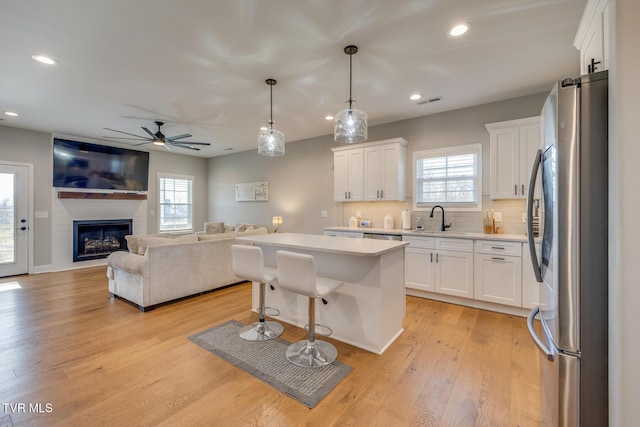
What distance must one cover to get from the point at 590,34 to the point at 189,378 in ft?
11.4

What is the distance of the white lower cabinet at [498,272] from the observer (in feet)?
11.0

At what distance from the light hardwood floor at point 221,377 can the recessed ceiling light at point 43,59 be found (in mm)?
2762

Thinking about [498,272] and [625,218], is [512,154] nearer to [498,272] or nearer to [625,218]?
[498,272]

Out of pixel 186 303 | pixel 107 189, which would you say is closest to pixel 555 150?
pixel 186 303

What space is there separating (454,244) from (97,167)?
7.23 meters

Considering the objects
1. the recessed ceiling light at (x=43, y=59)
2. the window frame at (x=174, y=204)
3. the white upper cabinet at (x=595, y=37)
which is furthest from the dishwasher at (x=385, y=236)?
the window frame at (x=174, y=204)

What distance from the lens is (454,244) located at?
374 cm

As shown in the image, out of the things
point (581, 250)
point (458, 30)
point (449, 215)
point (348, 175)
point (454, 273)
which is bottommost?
point (454, 273)

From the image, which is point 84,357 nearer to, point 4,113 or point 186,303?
point 186,303

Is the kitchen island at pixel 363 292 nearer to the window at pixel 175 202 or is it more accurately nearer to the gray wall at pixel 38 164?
the gray wall at pixel 38 164

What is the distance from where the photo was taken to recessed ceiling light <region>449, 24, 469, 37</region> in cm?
233

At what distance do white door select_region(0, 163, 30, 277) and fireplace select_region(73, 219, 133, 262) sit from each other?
2.47 ft

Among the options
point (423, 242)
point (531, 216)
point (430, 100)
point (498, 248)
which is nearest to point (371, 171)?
point (430, 100)

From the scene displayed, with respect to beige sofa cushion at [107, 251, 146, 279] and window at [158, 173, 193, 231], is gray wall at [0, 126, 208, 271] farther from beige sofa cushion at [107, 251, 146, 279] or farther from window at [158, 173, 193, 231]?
beige sofa cushion at [107, 251, 146, 279]
